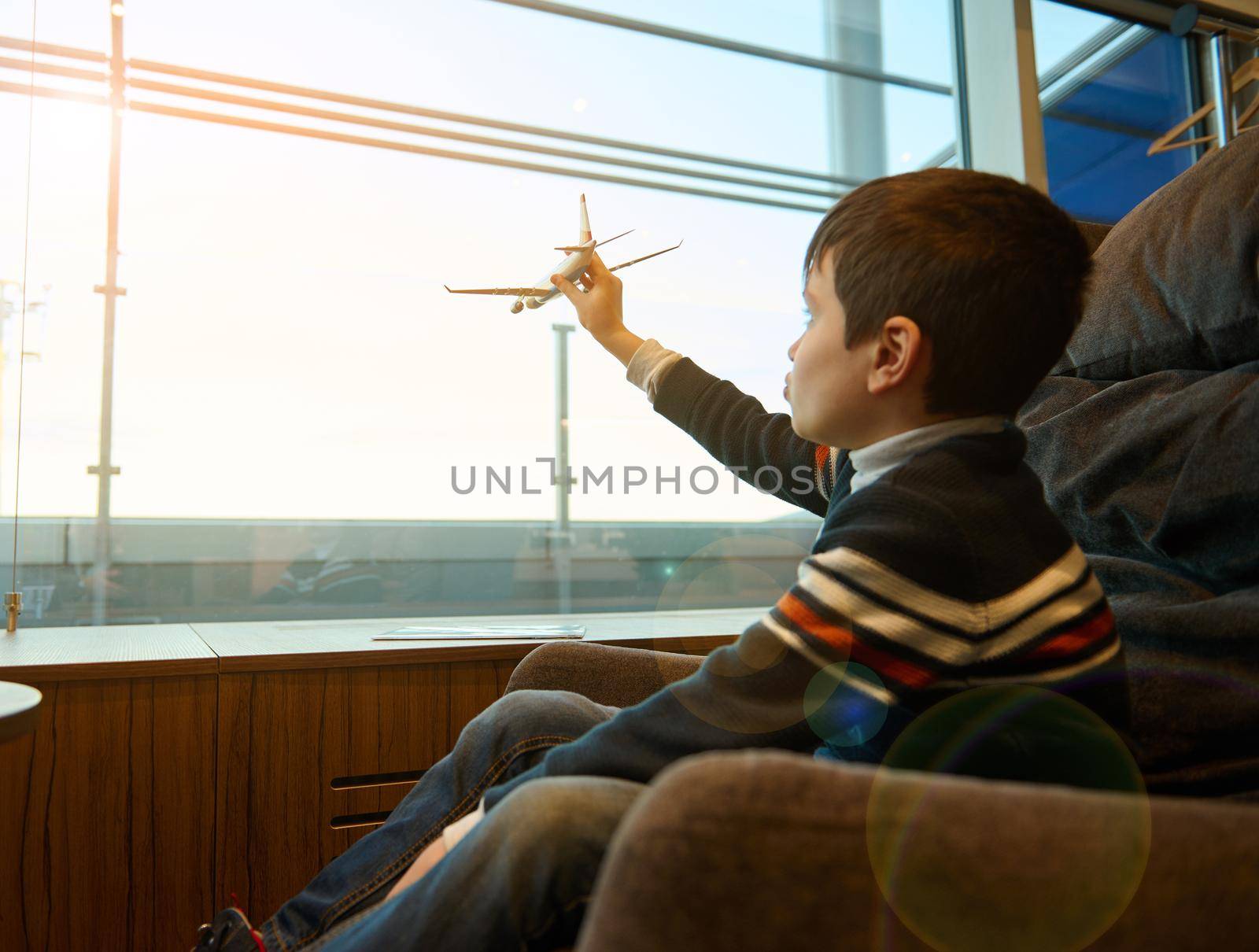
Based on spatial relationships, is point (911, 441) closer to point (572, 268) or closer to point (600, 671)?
point (600, 671)

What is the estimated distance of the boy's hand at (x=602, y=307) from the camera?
1383 mm

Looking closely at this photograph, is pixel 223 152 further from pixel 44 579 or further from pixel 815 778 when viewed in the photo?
pixel 815 778

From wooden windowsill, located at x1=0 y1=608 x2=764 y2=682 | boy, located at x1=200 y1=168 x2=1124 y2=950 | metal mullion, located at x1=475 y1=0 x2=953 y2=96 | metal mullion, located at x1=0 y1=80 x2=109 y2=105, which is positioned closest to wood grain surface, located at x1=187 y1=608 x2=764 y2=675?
wooden windowsill, located at x1=0 y1=608 x2=764 y2=682

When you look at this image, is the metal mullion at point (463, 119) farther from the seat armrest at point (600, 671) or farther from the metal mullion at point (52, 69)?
the seat armrest at point (600, 671)

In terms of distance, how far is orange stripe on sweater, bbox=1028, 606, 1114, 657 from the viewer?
680 millimetres

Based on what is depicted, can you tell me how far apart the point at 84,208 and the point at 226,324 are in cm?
38

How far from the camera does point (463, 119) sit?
2564 millimetres

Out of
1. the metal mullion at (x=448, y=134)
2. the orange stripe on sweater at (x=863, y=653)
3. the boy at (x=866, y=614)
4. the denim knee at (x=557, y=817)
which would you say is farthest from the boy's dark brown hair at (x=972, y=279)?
the metal mullion at (x=448, y=134)

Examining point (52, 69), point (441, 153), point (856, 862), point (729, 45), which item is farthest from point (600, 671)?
point (729, 45)

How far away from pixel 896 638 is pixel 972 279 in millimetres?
335

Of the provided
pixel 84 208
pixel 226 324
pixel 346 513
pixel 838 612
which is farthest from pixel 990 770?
pixel 84 208

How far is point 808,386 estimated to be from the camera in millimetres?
896

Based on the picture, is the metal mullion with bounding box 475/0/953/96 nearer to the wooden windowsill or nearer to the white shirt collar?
the wooden windowsill

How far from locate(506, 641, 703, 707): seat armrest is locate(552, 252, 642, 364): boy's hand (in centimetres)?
48
